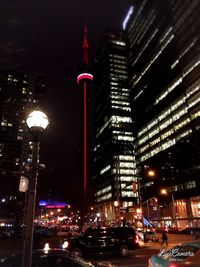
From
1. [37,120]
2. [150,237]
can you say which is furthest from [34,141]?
[150,237]

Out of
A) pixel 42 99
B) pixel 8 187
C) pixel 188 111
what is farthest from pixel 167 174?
pixel 42 99

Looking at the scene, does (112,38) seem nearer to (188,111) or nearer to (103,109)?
(103,109)

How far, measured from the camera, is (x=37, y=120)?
6859 mm

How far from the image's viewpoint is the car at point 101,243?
18.3 m

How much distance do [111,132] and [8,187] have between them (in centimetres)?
6789

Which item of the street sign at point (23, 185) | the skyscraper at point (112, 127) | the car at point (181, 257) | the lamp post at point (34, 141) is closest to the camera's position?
the lamp post at point (34, 141)

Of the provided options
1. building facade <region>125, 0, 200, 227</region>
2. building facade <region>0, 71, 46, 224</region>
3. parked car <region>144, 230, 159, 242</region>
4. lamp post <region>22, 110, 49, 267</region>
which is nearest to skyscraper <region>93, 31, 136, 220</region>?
building facade <region>125, 0, 200, 227</region>

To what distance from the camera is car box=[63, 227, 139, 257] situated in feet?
60.0

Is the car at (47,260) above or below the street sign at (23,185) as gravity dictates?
below

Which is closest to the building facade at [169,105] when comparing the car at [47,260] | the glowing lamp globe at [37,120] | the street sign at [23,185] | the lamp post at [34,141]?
the street sign at [23,185]

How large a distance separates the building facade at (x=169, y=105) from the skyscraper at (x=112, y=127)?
391 inches

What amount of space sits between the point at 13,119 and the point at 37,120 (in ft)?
443

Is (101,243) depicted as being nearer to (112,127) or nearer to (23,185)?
(23,185)

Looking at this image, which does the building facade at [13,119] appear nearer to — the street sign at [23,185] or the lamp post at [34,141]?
the street sign at [23,185]
